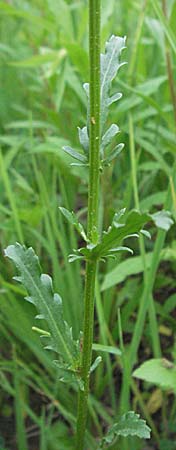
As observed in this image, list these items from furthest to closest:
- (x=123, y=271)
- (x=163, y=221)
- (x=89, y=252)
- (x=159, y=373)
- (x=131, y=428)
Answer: (x=123, y=271)
(x=159, y=373)
(x=131, y=428)
(x=89, y=252)
(x=163, y=221)

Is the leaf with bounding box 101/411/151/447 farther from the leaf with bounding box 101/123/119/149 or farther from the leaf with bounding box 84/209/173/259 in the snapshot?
the leaf with bounding box 101/123/119/149

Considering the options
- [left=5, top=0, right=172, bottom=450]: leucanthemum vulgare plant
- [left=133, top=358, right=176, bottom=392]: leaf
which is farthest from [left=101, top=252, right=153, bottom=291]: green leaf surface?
[left=5, top=0, right=172, bottom=450]: leucanthemum vulgare plant

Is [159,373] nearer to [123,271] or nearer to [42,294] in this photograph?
[123,271]

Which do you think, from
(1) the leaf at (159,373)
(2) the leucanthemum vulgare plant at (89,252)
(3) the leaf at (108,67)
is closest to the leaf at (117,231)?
(2) the leucanthemum vulgare plant at (89,252)

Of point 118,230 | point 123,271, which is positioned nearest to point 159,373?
point 123,271

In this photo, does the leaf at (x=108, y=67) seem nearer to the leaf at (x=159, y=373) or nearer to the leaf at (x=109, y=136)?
the leaf at (x=109, y=136)

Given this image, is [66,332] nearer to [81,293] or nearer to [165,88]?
[81,293]

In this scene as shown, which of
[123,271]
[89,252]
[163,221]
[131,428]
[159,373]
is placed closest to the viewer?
[163,221]
